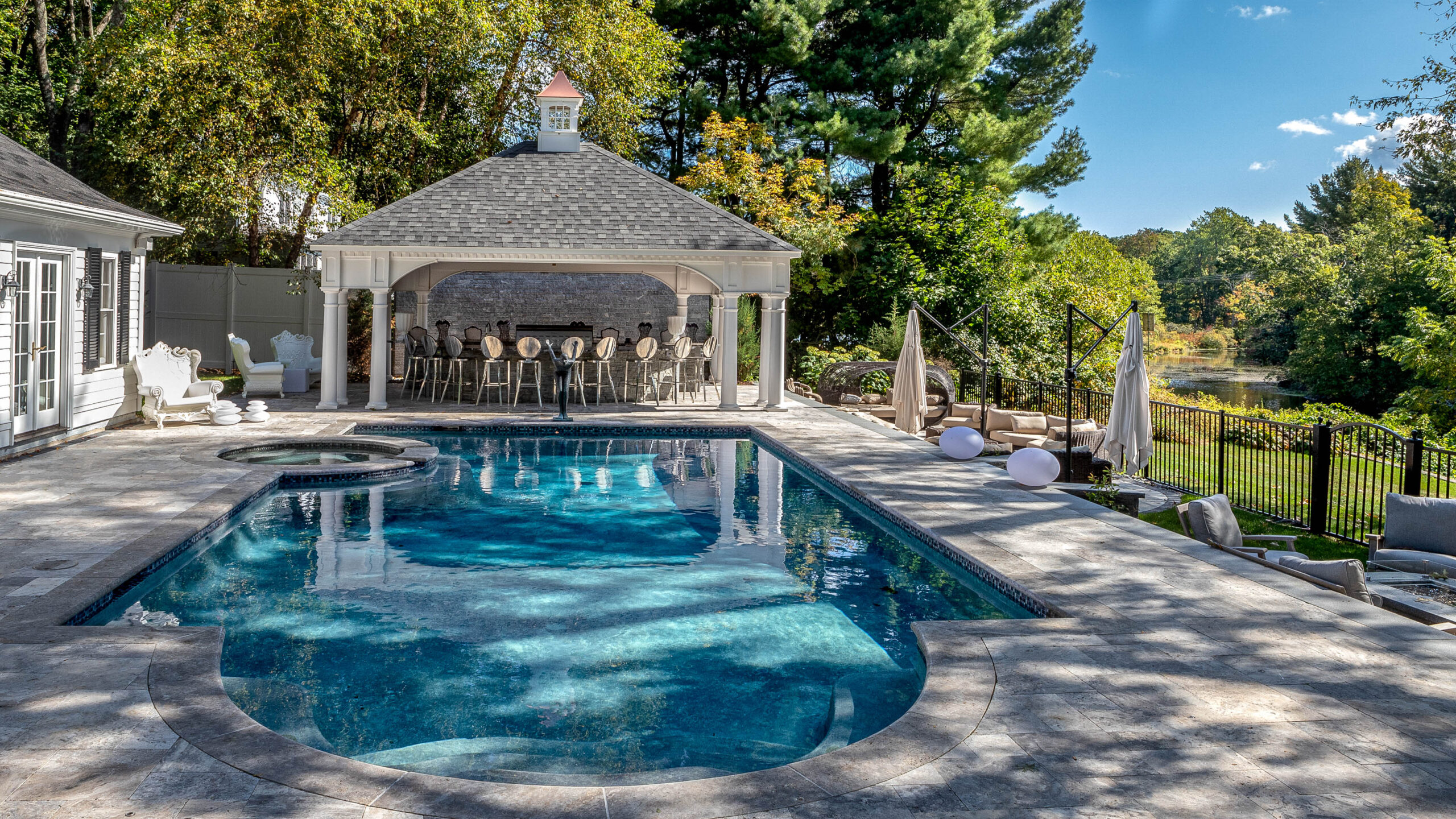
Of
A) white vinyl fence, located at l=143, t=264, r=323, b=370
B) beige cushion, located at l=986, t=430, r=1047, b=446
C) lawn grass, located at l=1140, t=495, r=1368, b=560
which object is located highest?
white vinyl fence, located at l=143, t=264, r=323, b=370

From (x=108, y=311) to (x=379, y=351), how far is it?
3530mm

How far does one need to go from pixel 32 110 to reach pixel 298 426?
1441 centimetres

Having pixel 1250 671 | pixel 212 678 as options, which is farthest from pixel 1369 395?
pixel 212 678

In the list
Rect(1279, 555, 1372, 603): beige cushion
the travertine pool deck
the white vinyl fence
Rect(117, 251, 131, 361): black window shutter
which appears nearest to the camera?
the travertine pool deck

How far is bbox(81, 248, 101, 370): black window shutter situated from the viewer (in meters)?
11.9

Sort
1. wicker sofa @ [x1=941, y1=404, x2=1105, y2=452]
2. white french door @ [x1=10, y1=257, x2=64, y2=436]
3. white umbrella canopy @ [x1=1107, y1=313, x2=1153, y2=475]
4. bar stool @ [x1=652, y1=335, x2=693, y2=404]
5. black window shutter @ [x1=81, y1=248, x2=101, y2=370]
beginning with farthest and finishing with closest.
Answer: bar stool @ [x1=652, y1=335, x2=693, y2=404] < wicker sofa @ [x1=941, y1=404, x2=1105, y2=452] < black window shutter @ [x1=81, y1=248, x2=101, y2=370] < white french door @ [x1=10, y1=257, x2=64, y2=436] < white umbrella canopy @ [x1=1107, y1=313, x2=1153, y2=475]

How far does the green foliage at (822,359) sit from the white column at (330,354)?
30.2 ft

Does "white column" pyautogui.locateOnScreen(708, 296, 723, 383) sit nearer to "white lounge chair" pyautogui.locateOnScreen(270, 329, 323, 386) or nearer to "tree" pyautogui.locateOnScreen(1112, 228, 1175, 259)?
"white lounge chair" pyautogui.locateOnScreen(270, 329, 323, 386)

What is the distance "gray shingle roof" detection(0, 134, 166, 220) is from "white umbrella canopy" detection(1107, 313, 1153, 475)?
33.6 feet

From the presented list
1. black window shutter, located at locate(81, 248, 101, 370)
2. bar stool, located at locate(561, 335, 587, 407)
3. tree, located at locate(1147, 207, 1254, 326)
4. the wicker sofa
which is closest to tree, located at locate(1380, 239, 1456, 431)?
the wicker sofa

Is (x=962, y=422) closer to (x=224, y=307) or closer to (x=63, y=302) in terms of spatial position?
(x=63, y=302)

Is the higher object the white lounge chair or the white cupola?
the white cupola

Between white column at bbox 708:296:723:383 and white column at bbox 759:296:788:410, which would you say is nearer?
white column at bbox 759:296:788:410

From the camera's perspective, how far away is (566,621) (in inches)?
252
